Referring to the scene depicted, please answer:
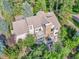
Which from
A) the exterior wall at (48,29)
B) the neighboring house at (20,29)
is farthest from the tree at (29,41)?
the exterior wall at (48,29)

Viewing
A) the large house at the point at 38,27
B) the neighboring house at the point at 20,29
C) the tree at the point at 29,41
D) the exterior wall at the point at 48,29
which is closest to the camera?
the tree at the point at 29,41

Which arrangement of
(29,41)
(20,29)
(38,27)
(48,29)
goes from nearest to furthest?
(29,41)
(20,29)
(38,27)
(48,29)

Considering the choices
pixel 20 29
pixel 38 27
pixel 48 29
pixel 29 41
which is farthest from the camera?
pixel 48 29

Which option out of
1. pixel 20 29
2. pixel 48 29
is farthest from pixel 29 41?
pixel 48 29

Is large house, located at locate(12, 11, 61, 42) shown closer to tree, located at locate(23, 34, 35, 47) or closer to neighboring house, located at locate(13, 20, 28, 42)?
neighboring house, located at locate(13, 20, 28, 42)

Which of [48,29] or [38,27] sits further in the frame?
[48,29]

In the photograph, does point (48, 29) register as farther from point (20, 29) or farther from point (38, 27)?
point (20, 29)

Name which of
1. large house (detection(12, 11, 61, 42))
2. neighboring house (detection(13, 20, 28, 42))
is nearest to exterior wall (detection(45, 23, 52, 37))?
large house (detection(12, 11, 61, 42))

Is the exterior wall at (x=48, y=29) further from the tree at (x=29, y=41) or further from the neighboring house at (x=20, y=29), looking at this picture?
the neighboring house at (x=20, y=29)

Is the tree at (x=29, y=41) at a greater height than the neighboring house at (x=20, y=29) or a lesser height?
lesser

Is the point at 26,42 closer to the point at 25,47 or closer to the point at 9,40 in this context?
the point at 25,47
